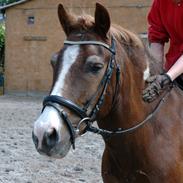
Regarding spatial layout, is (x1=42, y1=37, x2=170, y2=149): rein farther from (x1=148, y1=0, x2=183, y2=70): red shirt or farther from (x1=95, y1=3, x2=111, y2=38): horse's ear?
(x1=148, y1=0, x2=183, y2=70): red shirt

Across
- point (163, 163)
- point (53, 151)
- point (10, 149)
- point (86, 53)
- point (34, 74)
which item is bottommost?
point (34, 74)

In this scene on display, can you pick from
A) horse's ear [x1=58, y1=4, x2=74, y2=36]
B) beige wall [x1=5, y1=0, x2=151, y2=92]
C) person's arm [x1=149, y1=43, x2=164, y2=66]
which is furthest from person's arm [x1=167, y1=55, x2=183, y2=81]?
beige wall [x1=5, y1=0, x2=151, y2=92]

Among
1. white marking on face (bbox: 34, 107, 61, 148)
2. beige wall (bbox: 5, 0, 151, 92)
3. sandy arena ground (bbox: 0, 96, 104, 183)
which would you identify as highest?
white marking on face (bbox: 34, 107, 61, 148)

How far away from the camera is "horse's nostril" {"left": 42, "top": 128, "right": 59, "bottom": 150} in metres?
2.64

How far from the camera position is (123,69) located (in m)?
3.14

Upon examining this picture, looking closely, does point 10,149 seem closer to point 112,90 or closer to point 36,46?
point 112,90

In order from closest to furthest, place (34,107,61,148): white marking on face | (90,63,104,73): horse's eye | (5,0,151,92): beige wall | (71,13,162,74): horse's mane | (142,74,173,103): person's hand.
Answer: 1. (34,107,61,148): white marking on face
2. (90,63,104,73): horse's eye
3. (71,13,162,74): horse's mane
4. (142,74,173,103): person's hand
5. (5,0,151,92): beige wall

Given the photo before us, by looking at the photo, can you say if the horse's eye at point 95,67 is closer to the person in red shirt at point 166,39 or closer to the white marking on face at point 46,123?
the white marking on face at point 46,123

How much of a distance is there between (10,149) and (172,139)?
6.06 m

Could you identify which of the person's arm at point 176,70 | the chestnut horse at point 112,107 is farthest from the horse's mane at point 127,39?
the person's arm at point 176,70

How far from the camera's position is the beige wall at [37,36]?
27047 mm

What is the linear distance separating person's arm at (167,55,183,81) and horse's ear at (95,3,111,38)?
0.64 m

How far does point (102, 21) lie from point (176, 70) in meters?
0.75

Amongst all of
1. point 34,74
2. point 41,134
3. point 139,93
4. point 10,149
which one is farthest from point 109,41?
point 34,74
